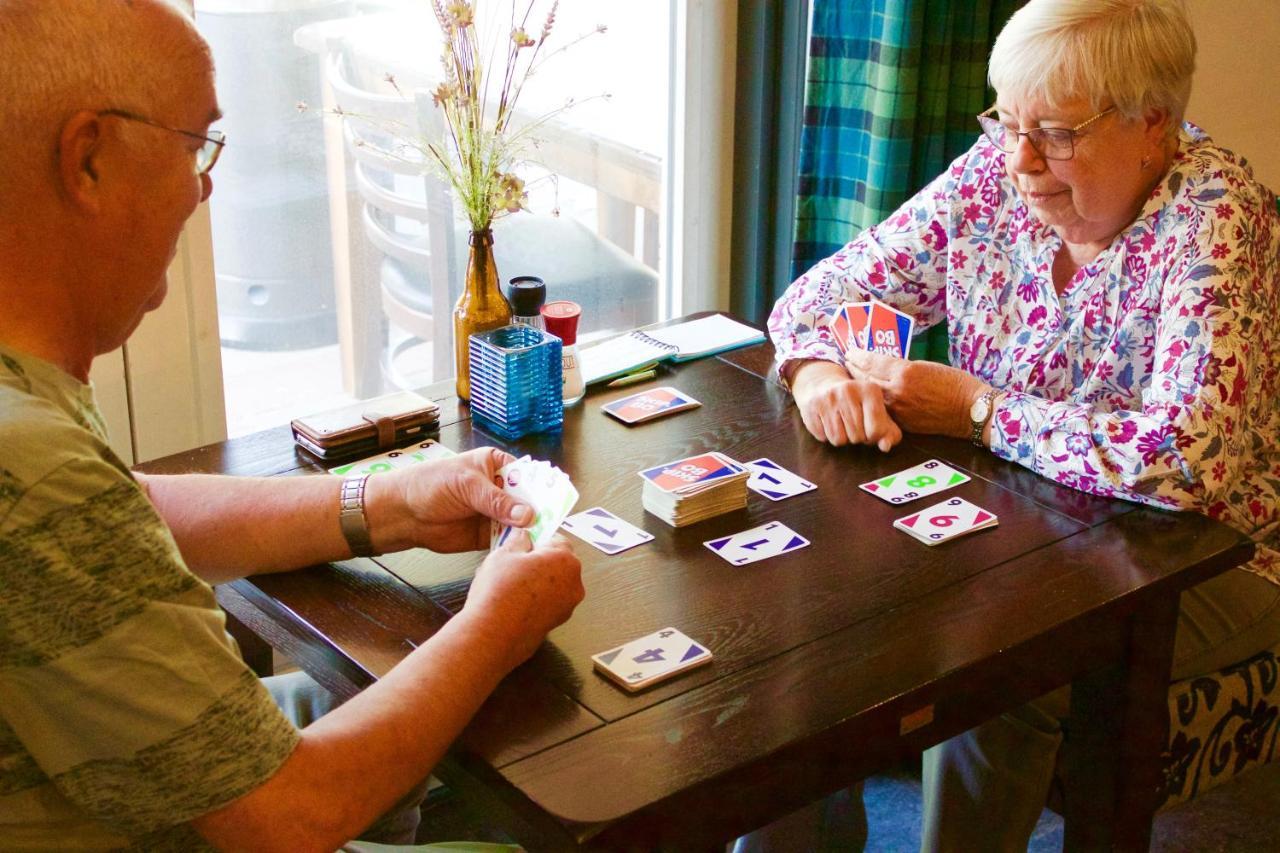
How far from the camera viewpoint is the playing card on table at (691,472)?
1.93m

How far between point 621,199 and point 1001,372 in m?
1.10

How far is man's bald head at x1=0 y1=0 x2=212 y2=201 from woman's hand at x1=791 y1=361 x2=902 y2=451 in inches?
46.9

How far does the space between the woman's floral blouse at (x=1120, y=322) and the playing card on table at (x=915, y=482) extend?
11 centimetres

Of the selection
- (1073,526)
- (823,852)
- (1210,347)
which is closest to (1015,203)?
(1210,347)

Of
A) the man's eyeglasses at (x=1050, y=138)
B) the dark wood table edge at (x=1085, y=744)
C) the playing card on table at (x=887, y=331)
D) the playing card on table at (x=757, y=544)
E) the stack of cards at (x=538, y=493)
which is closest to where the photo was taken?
the dark wood table edge at (x=1085, y=744)

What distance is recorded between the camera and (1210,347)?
78.5 inches

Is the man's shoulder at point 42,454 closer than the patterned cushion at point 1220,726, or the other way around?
the man's shoulder at point 42,454

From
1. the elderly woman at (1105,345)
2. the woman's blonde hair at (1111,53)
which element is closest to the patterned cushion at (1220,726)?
the elderly woman at (1105,345)

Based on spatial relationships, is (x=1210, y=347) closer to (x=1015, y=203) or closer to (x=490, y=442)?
(x=1015, y=203)

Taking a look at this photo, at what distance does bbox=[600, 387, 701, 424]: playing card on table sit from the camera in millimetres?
2252

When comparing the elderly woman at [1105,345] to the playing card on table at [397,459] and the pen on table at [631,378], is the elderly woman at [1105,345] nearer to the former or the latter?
the pen on table at [631,378]

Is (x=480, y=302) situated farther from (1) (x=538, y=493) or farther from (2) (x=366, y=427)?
(1) (x=538, y=493)

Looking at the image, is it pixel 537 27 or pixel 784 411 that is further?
pixel 537 27

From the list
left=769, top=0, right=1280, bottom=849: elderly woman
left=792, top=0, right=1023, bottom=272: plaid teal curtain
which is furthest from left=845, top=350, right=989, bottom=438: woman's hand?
left=792, top=0, right=1023, bottom=272: plaid teal curtain
